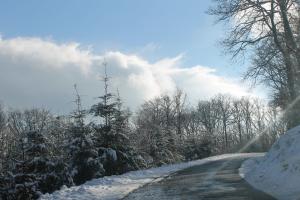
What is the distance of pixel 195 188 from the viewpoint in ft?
57.2

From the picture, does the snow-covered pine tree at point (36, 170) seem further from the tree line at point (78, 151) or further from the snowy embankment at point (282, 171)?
the snowy embankment at point (282, 171)

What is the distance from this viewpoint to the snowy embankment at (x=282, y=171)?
13461 mm

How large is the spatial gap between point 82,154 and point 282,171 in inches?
562

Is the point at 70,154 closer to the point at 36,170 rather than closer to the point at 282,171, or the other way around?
the point at 36,170

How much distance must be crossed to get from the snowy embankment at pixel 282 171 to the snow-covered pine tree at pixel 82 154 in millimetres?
10613

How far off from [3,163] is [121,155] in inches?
276

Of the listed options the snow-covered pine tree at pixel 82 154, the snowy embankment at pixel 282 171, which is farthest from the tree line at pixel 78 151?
the snowy embankment at pixel 282 171

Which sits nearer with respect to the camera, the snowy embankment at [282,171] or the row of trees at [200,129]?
the snowy embankment at [282,171]

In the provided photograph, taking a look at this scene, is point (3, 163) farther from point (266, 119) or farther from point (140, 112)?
point (266, 119)

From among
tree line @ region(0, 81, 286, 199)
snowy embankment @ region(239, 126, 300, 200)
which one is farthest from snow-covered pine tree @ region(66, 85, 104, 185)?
snowy embankment @ region(239, 126, 300, 200)

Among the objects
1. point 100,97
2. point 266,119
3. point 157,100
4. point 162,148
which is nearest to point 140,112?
point 157,100

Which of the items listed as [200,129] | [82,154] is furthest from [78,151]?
[200,129]

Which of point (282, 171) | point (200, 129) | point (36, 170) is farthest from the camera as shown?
point (200, 129)

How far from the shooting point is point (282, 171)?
606 inches
